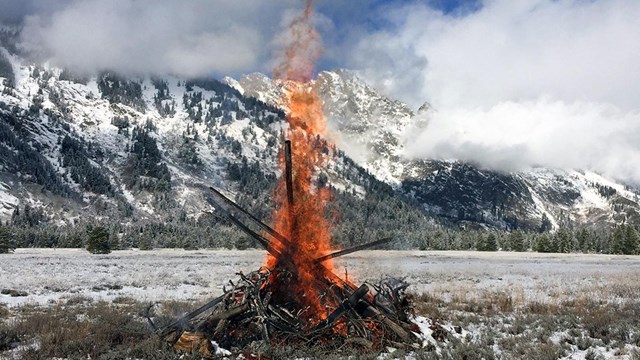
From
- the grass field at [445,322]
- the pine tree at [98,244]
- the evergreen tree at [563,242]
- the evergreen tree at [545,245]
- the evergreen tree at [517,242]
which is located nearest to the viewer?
the grass field at [445,322]

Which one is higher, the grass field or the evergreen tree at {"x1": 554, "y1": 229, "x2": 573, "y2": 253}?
the evergreen tree at {"x1": 554, "y1": 229, "x2": 573, "y2": 253}

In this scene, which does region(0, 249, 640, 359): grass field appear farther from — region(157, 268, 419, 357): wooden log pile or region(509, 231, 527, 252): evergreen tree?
region(509, 231, 527, 252): evergreen tree

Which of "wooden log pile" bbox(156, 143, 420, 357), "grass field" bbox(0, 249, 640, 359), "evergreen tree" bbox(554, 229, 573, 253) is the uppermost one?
"evergreen tree" bbox(554, 229, 573, 253)

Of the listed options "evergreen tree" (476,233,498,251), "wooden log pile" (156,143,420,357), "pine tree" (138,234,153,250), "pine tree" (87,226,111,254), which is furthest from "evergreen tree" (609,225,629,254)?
"wooden log pile" (156,143,420,357)

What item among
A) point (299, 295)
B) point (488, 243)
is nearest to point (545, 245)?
point (488, 243)

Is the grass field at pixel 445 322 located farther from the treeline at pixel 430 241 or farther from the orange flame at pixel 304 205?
the treeline at pixel 430 241

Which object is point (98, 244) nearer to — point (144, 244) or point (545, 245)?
point (144, 244)

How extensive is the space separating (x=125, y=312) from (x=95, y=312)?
3.61 ft

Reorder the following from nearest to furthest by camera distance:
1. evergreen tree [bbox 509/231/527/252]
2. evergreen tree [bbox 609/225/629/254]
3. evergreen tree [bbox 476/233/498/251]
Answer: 1. evergreen tree [bbox 609/225/629/254]
2. evergreen tree [bbox 476/233/498/251]
3. evergreen tree [bbox 509/231/527/252]

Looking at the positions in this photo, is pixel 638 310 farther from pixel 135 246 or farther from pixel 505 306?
pixel 135 246

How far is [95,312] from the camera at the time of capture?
1850 centimetres

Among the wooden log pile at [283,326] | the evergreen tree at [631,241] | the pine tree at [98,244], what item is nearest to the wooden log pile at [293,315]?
the wooden log pile at [283,326]

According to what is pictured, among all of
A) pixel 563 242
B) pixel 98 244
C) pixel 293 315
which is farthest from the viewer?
pixel 563 242

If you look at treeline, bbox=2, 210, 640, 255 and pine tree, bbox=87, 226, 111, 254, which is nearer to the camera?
pine tree, bbox=87, 226, 111, 254
